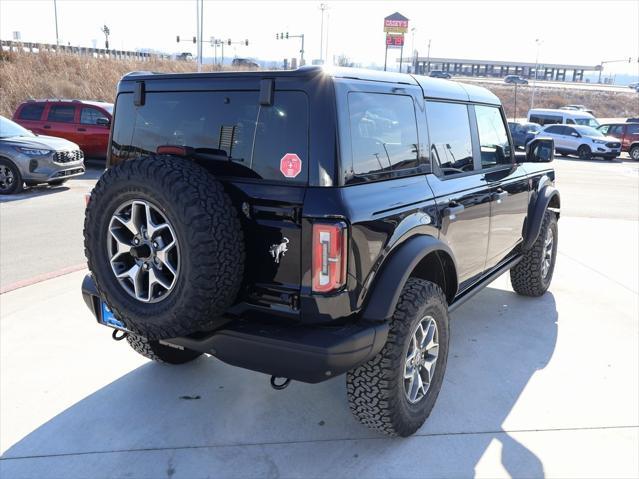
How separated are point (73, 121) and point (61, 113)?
44 cm

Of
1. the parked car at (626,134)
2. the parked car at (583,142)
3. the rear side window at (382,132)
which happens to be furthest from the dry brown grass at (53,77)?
the parked car at (626,134)

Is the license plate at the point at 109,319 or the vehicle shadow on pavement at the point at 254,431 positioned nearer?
the vehicle shadow on pavement at the point at 254,431

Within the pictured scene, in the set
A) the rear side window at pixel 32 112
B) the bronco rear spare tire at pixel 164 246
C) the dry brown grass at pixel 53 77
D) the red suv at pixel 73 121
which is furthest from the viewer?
the dry brown grass at pixel 53 77

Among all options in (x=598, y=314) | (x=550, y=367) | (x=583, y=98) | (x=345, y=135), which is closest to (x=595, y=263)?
(x=598, y=314)

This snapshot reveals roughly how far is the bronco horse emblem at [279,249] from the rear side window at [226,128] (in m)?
0.29

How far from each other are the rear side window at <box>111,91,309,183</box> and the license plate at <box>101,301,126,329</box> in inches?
34.8

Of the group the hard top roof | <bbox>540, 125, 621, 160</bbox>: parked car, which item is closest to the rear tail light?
the hard top roof

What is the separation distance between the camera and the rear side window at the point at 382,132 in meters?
2.63

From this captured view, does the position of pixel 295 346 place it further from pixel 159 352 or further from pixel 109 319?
pixel 159 352

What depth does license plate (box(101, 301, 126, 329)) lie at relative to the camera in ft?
9.45

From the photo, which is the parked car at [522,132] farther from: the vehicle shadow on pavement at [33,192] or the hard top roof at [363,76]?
the hard top roof at [363,76]

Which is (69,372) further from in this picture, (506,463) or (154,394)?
(506,463)

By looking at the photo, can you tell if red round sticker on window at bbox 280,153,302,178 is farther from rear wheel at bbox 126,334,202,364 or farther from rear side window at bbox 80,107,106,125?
rear side window at bbox 80,107,106,125

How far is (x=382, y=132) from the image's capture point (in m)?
2.83
